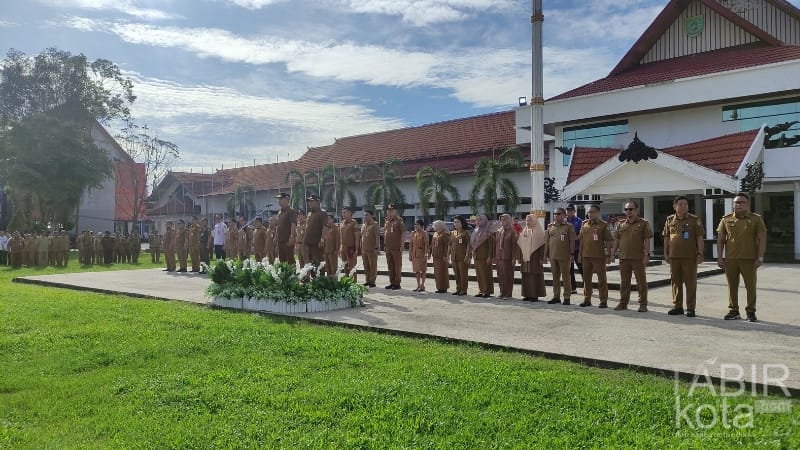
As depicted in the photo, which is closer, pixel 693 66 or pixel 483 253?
pixel 483 253

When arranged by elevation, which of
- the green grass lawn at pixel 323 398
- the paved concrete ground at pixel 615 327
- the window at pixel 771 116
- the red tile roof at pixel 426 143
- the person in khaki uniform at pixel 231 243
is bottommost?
the green grass lawn at pixel 323 398

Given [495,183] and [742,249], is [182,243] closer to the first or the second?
Result: [495,183]

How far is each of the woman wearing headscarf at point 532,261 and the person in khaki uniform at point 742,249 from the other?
2.89 m

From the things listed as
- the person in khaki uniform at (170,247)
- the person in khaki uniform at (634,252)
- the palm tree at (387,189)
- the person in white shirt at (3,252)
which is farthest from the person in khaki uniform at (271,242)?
the palm tree at (387,189)

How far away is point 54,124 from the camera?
119ft

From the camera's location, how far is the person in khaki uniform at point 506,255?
10750mm

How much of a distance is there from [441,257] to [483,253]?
1.08 meters

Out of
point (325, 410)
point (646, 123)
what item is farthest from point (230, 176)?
point (325, 410)

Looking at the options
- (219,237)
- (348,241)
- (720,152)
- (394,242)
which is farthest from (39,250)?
(720,152)

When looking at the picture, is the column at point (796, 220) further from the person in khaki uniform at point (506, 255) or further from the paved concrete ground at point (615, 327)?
the person in khaki uniform at point (506, 255)

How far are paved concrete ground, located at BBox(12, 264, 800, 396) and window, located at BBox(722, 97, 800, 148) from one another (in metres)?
10.5

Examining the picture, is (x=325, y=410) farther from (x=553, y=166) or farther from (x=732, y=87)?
(x=553, y=166)

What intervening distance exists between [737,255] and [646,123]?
17.9m

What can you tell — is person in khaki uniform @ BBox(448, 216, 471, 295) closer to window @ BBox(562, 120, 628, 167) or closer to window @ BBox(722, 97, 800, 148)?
window @ BBox(562, 120, 628, 167)
